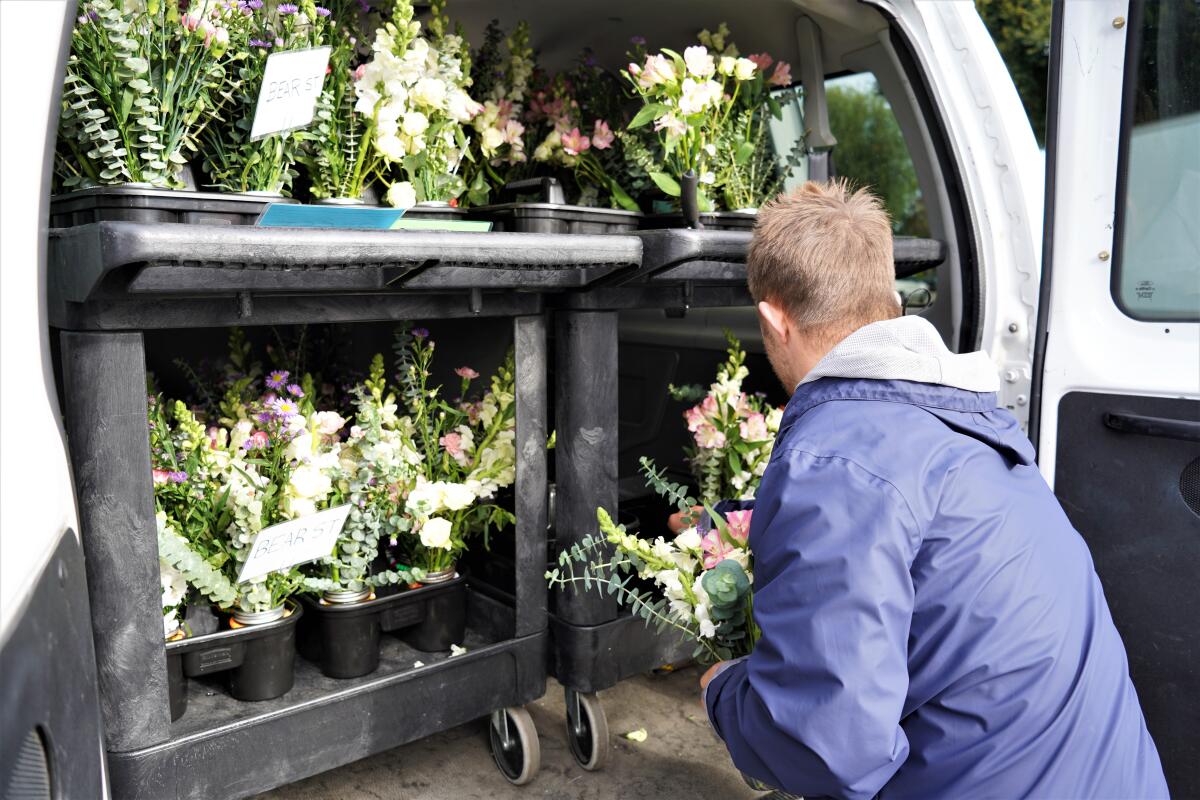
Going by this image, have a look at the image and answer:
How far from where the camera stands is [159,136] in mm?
1744

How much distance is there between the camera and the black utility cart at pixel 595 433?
221 centimetres

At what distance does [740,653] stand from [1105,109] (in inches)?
52.2

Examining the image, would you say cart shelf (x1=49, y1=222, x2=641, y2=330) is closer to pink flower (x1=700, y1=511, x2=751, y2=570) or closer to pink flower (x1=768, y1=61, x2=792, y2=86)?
pink flower (x1=700, y1=511, x2=751, y2=570)

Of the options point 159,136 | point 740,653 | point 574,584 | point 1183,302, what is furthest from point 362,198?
point 1183,302

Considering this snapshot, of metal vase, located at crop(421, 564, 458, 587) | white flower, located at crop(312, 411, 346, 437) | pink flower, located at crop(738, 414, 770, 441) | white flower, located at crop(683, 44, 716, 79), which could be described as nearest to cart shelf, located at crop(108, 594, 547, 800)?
metal vase, located at crop(421, 564, 458, 587)

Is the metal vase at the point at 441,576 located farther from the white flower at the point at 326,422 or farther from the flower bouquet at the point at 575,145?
the flower bouquet at the point at 575,145

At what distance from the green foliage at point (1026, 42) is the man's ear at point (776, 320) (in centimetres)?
893

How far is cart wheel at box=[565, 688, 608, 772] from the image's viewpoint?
2410mm

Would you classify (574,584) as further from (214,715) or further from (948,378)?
(948,378)

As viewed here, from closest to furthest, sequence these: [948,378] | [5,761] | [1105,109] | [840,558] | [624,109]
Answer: [5,761], [840,558], [948,378], [1105,109], [624,109]

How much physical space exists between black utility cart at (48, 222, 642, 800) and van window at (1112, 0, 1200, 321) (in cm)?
102

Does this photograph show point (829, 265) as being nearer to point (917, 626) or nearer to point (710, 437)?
point (917, 626)

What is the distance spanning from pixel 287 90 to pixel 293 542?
0.85 m

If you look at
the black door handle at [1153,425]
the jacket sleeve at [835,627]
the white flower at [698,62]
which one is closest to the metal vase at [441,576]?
the jacket sleeve at [835,627]
